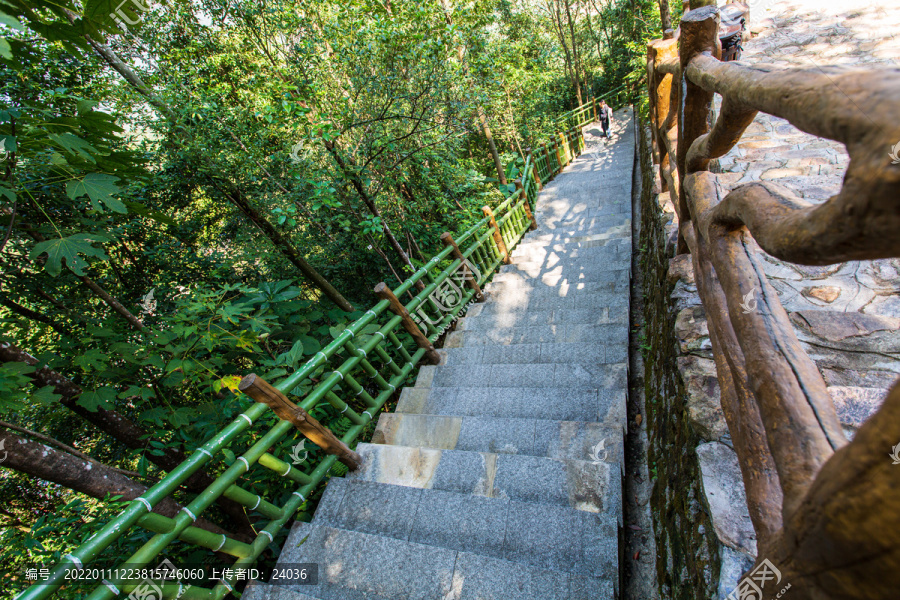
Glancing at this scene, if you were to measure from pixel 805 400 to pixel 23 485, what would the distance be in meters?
8.53

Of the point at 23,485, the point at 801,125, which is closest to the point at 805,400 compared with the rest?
the point at 801,125

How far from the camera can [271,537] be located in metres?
2.51

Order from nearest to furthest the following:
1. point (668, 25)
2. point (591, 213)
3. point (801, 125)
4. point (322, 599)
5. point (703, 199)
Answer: point (801, 125) < point (703, 199) < point (322, 599) < point (668, 25) < point (591, 213)

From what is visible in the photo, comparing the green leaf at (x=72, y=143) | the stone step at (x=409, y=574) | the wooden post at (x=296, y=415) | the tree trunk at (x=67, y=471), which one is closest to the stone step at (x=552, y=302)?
→ the wooden post at (x=296, y=415)

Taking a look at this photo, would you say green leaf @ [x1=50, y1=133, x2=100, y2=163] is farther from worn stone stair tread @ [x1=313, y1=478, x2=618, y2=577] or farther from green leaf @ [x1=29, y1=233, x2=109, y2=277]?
worn stone stair tread @ [x1=313, y1=478, x2=618, y2=577]

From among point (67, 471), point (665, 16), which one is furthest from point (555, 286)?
point (665, 16)

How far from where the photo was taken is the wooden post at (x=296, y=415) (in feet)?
7.84

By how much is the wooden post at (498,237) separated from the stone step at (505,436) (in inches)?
136

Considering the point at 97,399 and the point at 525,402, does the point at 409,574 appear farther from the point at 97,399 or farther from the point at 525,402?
the point at 97,399

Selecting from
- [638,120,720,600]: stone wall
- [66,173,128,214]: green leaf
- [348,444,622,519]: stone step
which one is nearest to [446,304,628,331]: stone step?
[638,120,720,600]: stone wall

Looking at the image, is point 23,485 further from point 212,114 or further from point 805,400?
point 805,400

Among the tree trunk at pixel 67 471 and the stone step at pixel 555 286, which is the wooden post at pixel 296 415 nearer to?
the tree trunk at pixel 67 471

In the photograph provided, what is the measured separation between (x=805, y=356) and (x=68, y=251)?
3.53 meters

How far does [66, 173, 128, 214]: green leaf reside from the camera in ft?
7.26
